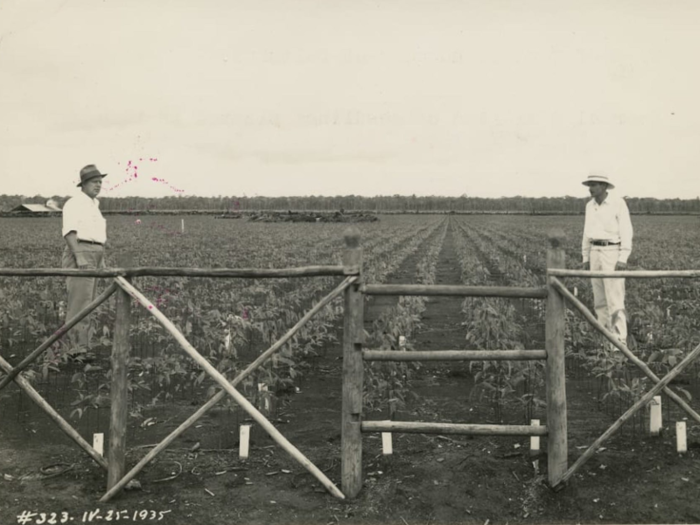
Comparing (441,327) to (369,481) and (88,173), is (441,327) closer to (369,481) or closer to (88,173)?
(88,173)

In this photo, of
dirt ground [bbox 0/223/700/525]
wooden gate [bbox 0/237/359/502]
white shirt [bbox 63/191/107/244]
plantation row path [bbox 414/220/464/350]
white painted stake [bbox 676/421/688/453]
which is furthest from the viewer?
plantation row path [bbox 414/220/464/350]

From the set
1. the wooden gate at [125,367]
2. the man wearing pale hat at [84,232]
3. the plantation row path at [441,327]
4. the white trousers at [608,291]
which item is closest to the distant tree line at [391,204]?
the plantation row path at [441,327]

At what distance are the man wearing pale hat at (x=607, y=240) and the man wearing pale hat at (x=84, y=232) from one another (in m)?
5.32

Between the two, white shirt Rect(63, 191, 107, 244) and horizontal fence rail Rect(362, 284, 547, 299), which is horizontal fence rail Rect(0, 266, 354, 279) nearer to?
horizontal fence rail Rect(362, 284, 547, 299)

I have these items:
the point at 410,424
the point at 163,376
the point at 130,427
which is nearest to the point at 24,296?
the point at 163,376

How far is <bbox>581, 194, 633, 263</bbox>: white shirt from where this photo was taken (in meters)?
7.29

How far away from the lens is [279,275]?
4285mm

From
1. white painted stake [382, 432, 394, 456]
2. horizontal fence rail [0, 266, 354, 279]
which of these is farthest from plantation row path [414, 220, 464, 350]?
horizontal fence rail [0, 266, 354, 279]

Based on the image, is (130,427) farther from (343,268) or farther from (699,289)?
(699,289)

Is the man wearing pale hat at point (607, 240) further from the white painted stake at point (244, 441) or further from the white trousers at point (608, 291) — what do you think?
the white painted stake at point (244, 441)

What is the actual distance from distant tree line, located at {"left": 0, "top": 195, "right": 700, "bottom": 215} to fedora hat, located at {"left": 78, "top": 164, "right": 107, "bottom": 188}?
81732mm

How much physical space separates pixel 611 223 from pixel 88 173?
18.6 feet

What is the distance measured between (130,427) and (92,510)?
5.12 feet

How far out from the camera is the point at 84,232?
720 centimetres
